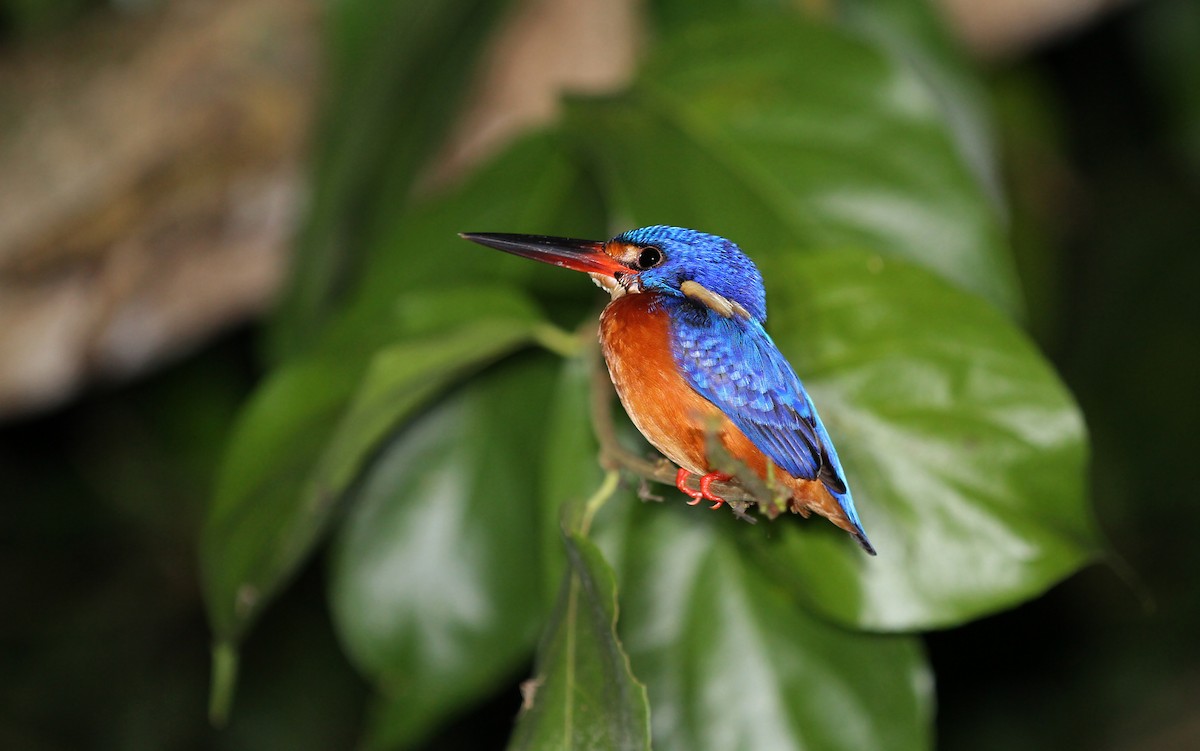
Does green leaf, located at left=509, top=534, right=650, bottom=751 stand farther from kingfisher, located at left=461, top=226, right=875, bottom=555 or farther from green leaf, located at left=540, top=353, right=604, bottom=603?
green leaf, located at left=540, top=353, right=604, bottom=603

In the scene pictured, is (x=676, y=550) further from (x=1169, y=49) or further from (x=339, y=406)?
(x=1169, y=49)

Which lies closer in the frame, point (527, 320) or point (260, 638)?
point (527, 320)

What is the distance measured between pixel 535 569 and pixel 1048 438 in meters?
0.99

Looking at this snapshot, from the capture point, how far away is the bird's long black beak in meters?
0.84

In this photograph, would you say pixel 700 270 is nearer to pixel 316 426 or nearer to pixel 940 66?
pixel 316 426

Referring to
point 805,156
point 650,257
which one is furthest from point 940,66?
point 650,257

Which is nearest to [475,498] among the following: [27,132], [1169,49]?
[27,132]

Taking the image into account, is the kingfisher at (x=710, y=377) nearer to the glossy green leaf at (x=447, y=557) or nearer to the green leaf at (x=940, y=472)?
the green leaf at (x=940, y=472)

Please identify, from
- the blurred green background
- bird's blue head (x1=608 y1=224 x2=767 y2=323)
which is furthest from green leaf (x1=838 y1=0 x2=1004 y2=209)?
bird's blue head (x1=608 y1=224 x2=767 y2=323)

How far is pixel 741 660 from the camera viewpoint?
155cm

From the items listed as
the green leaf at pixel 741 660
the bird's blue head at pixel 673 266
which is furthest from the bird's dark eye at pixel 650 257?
the green leaf at pixel 741 660

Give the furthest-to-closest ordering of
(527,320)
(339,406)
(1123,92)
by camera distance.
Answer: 1. (1123,92)
2. (339,406)
3. (527,320)

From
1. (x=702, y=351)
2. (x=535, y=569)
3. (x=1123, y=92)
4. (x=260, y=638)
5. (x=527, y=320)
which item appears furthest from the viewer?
(x=1123, y=92)

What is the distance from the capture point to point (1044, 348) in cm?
409
